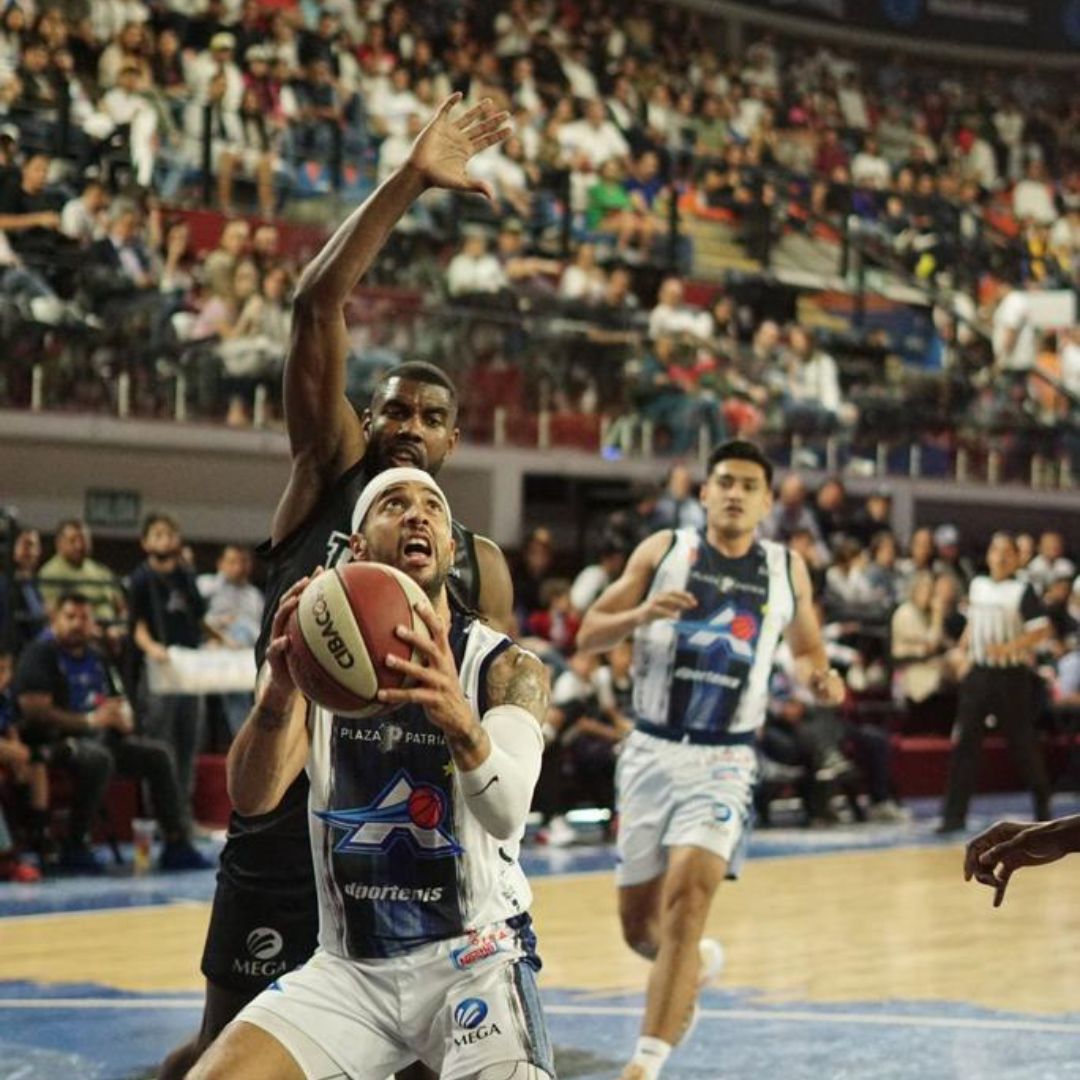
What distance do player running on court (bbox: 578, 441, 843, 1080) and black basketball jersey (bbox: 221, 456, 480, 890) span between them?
2.11 m

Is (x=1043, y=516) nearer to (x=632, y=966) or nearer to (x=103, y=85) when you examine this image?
(x=103, y=85)

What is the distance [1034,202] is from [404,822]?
2457cm

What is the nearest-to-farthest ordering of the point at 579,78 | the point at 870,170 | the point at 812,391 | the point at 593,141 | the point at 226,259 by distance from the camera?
the point at 226,259, the point at 812,391, the point at 593,141, the point at 579,78, the point at 870,170

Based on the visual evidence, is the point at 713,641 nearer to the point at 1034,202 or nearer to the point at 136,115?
the point at 136,115

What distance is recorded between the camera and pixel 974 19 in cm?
3164

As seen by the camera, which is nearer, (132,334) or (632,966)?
(632,966)

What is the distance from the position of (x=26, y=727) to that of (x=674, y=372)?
6794 millimetres

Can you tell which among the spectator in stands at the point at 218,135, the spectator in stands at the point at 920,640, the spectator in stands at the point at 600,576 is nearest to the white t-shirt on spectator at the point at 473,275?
the spectator in stands at the point at 218,135

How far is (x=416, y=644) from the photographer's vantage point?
3.70 m

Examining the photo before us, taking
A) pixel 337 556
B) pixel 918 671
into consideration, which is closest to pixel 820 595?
pixel 918 671

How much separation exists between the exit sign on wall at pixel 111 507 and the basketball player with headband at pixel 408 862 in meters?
10.5

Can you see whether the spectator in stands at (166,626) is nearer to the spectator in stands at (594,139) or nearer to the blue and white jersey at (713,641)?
the blue and white jersey at (713,641)

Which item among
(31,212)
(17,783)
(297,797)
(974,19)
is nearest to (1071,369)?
(974,19)

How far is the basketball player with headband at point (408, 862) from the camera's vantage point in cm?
396
